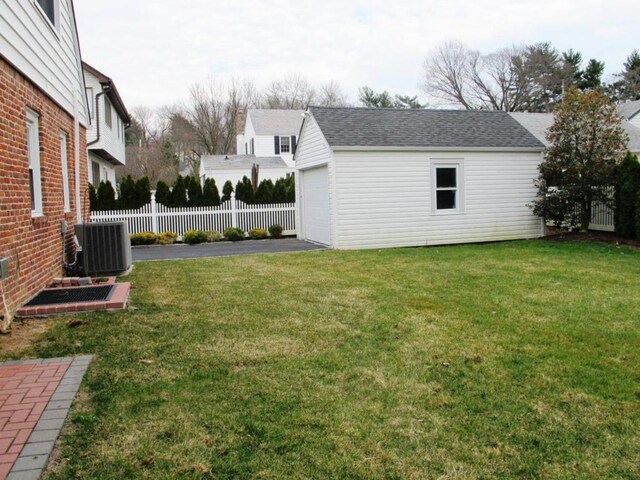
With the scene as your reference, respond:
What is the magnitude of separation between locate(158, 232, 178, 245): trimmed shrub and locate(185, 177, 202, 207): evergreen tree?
168 centimetres

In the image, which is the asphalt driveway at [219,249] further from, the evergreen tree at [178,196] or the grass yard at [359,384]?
the grass yard at [359,384]

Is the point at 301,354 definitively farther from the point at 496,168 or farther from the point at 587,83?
the point at 587,83

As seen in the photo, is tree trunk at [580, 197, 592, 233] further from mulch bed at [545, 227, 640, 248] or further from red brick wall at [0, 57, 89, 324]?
red brick wall at [0, 57, 89, 324]

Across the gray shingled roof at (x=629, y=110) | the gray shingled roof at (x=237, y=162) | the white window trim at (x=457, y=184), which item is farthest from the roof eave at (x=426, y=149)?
the gray shingled roof at (x=237, y=162)

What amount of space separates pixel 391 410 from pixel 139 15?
505 inches

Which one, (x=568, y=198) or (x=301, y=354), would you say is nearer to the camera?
(x=301, y=354)

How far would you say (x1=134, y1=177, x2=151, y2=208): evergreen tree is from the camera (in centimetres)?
1748

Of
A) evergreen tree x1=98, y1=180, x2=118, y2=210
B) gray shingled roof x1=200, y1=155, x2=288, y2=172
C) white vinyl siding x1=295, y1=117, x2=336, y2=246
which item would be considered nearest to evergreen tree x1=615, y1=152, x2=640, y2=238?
white vinyl siding x1=295, y1=117, x2=336, y2=246

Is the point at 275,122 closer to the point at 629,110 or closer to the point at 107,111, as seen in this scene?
the point at 107,111

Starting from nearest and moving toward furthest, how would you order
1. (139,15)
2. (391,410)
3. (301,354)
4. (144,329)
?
1. (391,410)
2. (301,354)
3. (144,329)
4. (139,15)

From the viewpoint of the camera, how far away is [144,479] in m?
2.74

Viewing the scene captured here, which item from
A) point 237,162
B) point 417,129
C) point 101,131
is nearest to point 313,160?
point 417,129

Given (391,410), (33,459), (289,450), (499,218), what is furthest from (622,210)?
(33,459)

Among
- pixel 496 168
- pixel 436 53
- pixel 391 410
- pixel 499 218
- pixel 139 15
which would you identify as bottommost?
pixel 391 410
